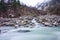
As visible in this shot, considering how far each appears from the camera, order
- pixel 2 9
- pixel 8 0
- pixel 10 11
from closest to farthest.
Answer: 1. pixel 2 9
2. pixel 10 11
3. pixel 8 0

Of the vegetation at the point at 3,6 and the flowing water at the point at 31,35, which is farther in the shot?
the vegetation at the point at 3,6

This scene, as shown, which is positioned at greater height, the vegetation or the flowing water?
the vegetation

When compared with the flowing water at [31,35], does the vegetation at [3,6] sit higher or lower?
higher

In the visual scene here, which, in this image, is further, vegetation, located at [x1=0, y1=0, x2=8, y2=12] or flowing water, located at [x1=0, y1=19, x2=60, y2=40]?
vegetation, located at [x1=0, y1=0, x2=8, y2=12]

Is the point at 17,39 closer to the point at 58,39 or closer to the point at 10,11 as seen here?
the point at 58,39

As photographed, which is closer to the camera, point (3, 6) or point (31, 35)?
point (31, 35)

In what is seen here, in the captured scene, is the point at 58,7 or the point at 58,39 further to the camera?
the point at 58,7

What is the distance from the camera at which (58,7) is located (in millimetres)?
50625

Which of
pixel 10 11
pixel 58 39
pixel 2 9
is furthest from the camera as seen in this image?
pixel 10 11

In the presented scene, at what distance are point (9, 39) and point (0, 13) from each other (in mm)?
34281

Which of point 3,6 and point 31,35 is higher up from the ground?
point 3,6

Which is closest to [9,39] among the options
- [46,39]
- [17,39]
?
[17,39]

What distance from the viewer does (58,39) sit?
51.9ft

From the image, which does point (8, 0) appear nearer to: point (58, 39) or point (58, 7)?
point (58, 7)
